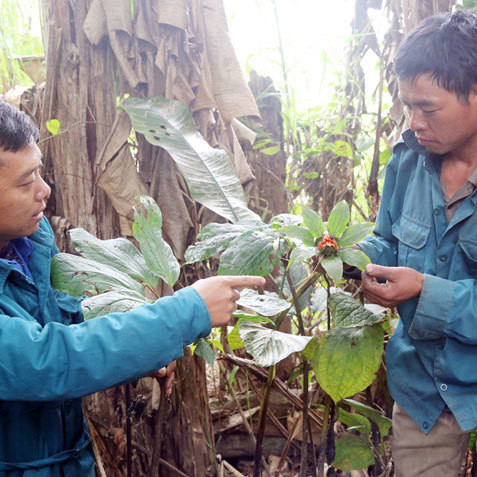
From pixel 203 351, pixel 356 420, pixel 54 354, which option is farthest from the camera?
pixel 356 420

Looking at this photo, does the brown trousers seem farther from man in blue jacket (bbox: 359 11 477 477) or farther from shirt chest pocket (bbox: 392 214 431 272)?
shirt chest pocket (bbox: 392 214 431 272)

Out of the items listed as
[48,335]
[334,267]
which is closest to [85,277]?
[48,335]

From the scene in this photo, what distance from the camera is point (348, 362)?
4.32 feet

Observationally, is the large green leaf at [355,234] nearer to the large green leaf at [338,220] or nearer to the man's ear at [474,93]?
the large green leaf at [338,220]

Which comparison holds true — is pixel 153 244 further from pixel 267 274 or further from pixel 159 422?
pixel 159 422

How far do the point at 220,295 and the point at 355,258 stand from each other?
33 centimetres

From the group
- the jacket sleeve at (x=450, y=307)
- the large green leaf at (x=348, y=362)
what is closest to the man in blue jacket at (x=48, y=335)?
the large green leaf at (x=348, y=362)

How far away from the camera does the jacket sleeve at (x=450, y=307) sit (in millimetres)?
1275

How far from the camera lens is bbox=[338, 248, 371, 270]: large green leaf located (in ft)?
3.96

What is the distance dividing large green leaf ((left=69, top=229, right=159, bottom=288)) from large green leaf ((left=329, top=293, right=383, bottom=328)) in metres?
0.47

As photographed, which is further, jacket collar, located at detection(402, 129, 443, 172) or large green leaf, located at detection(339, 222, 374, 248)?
jacket collar, located at detection(402, 129, 443, 172)

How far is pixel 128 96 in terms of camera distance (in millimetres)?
1883

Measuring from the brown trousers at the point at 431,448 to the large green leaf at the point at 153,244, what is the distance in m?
0.81

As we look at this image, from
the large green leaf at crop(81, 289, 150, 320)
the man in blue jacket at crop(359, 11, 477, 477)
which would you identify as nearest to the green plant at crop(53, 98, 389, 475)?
the large green leaf at crop(81, 289, 150, 320)
